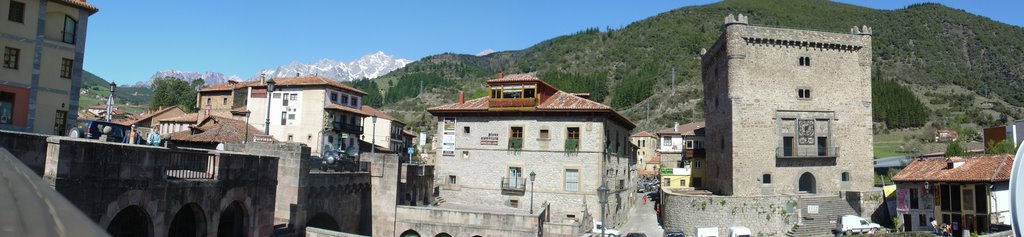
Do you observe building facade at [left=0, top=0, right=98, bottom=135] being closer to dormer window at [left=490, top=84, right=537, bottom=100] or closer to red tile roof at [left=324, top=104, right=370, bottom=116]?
dormer window at [left=490, top=84, right=537, bottom=100]

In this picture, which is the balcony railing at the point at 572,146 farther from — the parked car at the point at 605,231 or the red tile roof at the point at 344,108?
the red tile roof at the point at 344,108

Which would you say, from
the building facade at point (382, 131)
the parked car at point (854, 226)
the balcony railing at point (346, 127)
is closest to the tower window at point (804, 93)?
the parked car at point (854, 226)

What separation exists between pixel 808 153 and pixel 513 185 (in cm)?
1941

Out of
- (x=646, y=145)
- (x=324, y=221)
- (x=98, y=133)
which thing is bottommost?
(x=324, y=221)

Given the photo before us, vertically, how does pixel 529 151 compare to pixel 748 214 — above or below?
above

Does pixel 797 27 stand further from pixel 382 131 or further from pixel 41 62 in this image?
pixel 41 62

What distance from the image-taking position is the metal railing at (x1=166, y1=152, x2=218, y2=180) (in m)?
15.0

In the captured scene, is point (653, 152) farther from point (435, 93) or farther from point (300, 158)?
point (435, 93)

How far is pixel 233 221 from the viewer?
18.1 meters

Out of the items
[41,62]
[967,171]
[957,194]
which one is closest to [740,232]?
[957,194]

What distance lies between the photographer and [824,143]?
41969 millimetres

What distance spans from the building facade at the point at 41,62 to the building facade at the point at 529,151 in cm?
1862

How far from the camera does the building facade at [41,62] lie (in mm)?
26641

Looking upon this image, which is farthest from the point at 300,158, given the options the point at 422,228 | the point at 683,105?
the point at 683,105
